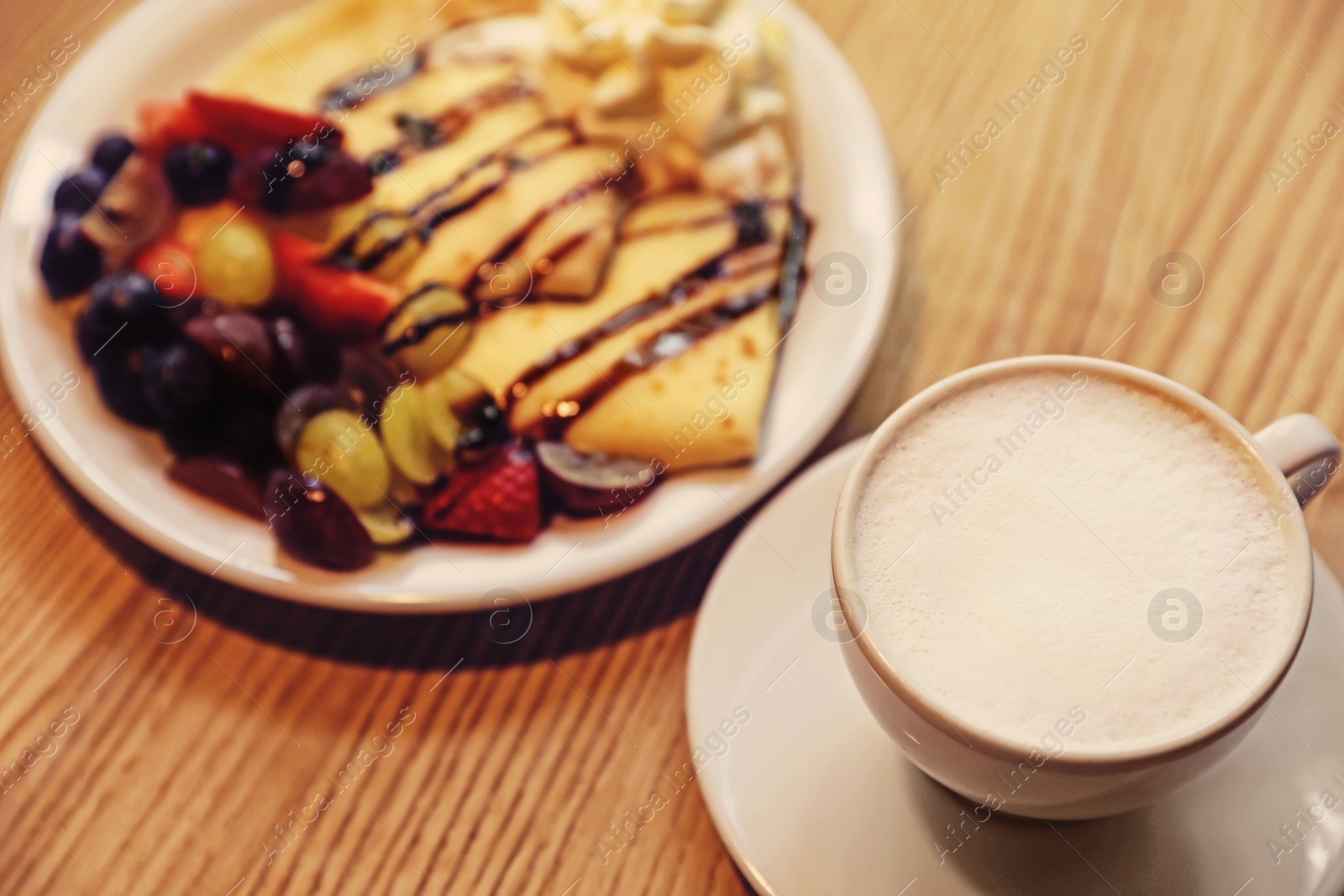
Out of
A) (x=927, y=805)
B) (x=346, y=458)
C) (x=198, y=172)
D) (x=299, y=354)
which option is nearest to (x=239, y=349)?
(x=299, y=354)

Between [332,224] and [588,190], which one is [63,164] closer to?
[332,224]

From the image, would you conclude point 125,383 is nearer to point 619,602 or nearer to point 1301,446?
point 619,602

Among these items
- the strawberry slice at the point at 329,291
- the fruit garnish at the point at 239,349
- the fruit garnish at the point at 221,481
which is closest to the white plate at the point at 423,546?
the fruit garnish at the point at 221,481

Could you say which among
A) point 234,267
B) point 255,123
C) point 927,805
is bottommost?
point 927,805

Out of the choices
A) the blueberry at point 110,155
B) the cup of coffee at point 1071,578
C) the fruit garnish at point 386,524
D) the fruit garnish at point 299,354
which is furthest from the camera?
the blueberry at point 110,155

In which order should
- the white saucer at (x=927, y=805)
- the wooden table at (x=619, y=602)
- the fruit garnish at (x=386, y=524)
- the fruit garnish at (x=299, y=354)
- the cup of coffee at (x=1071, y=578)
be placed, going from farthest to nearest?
the fruit garnish at (x=299, y=354) → the fruit garnish at (x=386, y=524) → the wooden table at (x=619, y=602) → the white saucer at (x=927, y=805) → the cup of coffee at (x=1071, y=578)

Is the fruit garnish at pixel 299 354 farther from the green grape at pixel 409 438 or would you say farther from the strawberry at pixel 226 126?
the strawberry at pixel 226 126
